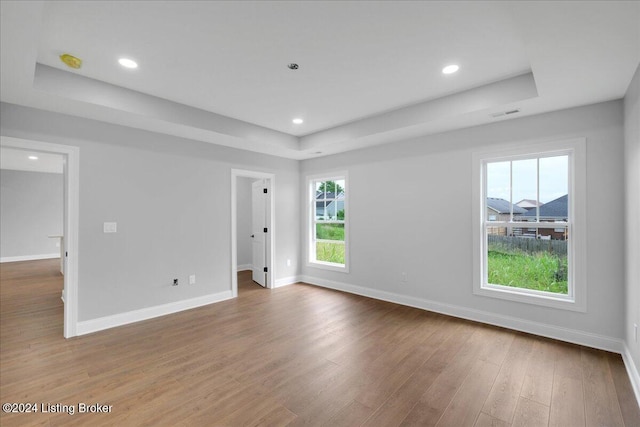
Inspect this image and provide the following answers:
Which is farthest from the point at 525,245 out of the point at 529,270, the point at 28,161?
the point at 28,161

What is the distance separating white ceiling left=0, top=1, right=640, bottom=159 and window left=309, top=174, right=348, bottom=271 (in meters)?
1.84

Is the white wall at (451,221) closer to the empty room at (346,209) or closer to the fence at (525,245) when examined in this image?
the empty room at (346,209)

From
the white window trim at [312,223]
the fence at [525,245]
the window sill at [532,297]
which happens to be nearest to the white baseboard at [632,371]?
the window sill at [532,297]

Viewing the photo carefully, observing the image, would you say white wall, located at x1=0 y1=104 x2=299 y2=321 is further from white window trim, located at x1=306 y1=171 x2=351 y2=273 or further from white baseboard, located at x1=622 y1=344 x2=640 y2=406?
white baseboard, located at x1=622 y1=344 x2=640 y2=406

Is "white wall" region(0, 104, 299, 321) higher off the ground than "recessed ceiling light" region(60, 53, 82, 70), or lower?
lower

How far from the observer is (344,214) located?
5.42 meters

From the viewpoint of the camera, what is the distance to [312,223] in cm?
602

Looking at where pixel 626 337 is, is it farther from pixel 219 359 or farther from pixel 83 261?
pixel 83 261

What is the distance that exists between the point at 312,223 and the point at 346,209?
994 mm

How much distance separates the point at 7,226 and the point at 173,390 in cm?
989

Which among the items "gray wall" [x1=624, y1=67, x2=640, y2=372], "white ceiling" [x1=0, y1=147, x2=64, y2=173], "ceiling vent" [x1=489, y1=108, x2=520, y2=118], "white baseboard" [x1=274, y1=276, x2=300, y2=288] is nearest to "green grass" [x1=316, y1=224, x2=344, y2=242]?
"white baseboard" [x1=274, y1=276, x2=300, y2=288]


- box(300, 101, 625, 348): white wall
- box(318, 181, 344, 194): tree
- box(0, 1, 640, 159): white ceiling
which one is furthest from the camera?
box(318, 181, 344, 194): tree

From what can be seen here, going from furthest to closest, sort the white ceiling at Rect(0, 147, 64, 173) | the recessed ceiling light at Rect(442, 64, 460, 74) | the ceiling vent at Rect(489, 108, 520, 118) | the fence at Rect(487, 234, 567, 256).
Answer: the white ceiling at Rect(0, 147, 64, 173)
the fence at Rect(487, 234, 567, 256)
the ceiling vent at Rect(489, 108, 520, 118)
the recessed ceiling light at Rect(442, 64, 460, 74)

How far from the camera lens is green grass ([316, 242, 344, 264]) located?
5586 mm
